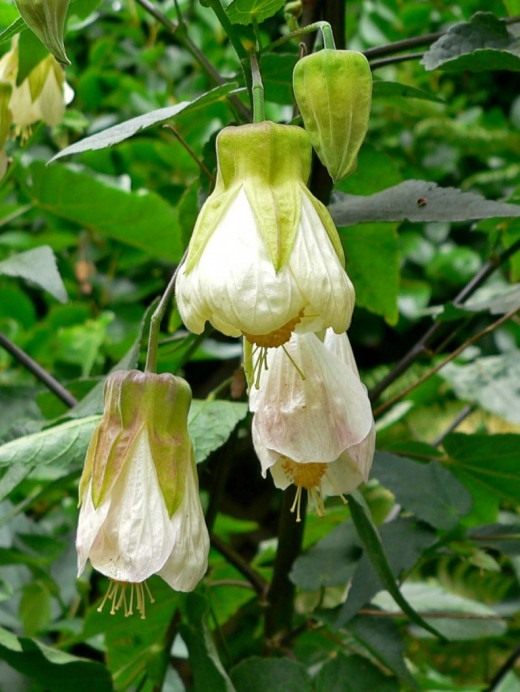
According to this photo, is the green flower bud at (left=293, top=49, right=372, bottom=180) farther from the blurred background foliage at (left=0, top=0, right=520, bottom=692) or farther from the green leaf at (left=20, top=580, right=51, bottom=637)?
the green leaf at (left=20, top=580, right=51, bottom=637)

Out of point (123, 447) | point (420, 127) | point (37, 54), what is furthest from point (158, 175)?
point (123, 447)

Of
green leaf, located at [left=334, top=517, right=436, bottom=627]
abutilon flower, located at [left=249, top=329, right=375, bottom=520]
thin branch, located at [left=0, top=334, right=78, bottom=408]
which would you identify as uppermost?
abutilon flower, located at [left=249, top=329, right=375, bottom=520]

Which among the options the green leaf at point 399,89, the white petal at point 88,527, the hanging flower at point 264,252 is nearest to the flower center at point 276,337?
the hanging flower at point 264,252

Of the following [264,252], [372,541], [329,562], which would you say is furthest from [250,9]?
[329,562]

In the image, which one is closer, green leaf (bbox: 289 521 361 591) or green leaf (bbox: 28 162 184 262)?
green leaf (bbox: 289 521 361 591)

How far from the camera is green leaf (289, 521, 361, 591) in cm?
67

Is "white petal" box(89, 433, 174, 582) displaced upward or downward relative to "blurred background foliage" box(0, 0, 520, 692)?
upward

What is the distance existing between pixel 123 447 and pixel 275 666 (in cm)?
22

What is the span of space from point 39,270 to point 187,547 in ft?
1.17

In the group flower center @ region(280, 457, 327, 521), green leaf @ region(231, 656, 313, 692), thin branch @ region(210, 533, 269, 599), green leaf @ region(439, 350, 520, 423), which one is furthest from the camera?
green leaf @ region(439, 350, 520, 423)

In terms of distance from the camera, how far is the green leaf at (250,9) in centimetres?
48

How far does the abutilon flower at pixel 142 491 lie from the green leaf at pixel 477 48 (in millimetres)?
214

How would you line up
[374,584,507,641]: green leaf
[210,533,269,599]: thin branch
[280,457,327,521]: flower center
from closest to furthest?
[280,457,327,521]: flower center, [210,533,269,599]: thin branch, [374,584,507,641]: green leaf

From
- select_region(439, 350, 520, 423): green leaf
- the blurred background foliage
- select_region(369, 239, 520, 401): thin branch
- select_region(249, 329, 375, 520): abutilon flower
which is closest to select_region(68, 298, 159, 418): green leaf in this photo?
the blurred background foliage
